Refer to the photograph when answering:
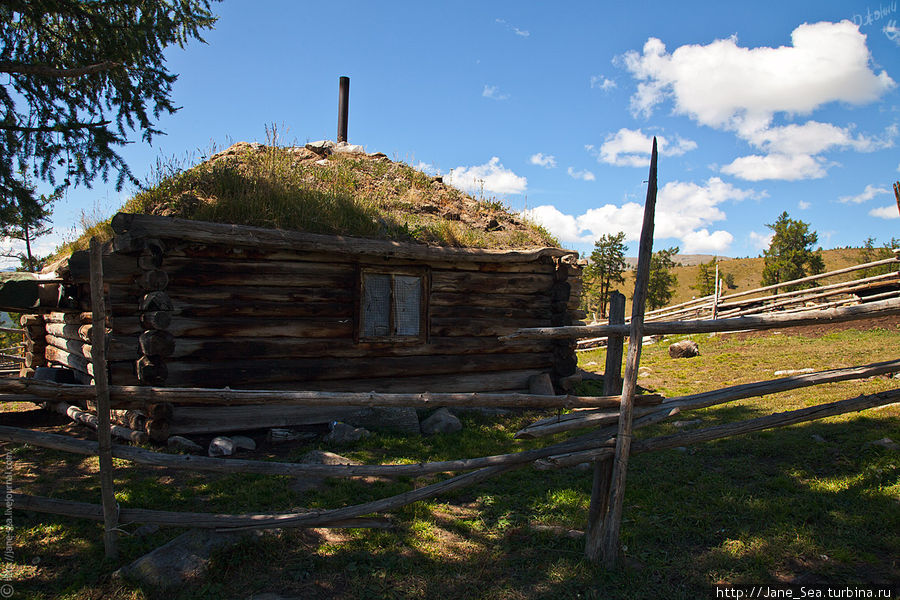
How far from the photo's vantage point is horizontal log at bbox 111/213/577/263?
6.60 m

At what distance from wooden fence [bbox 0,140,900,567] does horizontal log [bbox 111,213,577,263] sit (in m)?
3.14

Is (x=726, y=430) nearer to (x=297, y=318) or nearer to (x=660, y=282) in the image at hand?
(x=297, y=318)

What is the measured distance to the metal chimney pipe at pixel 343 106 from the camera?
44.2ft

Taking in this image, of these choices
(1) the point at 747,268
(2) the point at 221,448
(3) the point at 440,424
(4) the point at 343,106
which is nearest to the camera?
(2) the point at 221,448

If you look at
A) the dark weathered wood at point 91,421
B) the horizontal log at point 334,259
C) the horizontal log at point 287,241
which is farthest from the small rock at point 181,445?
the horizontal log at point 287,241

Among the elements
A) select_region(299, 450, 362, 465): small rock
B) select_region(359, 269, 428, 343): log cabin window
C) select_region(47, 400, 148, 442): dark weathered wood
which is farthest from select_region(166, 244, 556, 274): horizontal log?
select_region(299, 450, 362, 465): small rock

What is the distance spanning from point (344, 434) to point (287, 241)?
2.85m

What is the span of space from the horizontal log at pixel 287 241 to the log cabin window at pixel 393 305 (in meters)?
0.40

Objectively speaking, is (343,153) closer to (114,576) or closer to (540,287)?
(540,287)

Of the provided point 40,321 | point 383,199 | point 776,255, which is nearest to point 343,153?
point 383,199

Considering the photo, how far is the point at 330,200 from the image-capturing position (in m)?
8.67

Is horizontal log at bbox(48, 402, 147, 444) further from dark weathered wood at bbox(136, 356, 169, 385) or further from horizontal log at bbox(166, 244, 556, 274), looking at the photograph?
horizontal log at bbox(166, 244, 556, 274)

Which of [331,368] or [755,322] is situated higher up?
[755,322]

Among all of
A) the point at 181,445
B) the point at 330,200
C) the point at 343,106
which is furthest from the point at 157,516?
the point at 343,106
